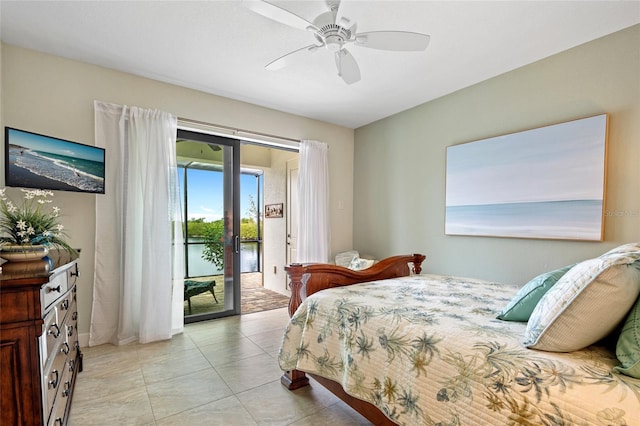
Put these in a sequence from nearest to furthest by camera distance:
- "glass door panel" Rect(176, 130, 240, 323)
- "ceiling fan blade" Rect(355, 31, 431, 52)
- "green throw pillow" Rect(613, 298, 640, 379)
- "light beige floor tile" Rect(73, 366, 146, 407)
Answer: "green throw pillow" Rect(613, 298, 640, 379) → "ceiling fan blade" Rect(355, 31, 431, 52) → "light beige floor tile" Rect(73, 366, 146, 407) → "glass door panel" Rect(176, 130, 240, 323)

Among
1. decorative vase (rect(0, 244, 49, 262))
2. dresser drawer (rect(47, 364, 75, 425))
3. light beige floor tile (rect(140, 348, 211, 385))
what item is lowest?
light beige floor tile (rect(140, 348, 211, 385))

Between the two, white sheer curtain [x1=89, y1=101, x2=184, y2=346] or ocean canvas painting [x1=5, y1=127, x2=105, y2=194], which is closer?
ocean canvas painting [x1=5, y1=127, x2=105, y2=194]

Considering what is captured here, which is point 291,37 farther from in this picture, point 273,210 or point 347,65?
point 273,210

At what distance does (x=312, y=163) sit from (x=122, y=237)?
246 cm

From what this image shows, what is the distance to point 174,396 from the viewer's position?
203 cm

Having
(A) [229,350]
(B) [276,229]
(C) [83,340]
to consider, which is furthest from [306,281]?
(B) [276,229]

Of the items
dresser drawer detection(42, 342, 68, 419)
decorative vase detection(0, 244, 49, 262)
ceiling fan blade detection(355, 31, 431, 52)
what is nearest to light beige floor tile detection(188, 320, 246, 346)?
dresser drawer detection(42, 342, 68, 419)

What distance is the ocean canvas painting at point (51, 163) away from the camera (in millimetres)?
2156

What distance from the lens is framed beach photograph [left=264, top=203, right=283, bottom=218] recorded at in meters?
5.11

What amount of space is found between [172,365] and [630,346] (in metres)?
2.84

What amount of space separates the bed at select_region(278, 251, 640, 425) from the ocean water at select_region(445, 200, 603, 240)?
955mm

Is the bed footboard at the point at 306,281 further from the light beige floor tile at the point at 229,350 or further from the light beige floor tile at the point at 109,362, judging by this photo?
the light beige floor tile at the point at 109,362

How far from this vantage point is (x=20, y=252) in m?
1.27

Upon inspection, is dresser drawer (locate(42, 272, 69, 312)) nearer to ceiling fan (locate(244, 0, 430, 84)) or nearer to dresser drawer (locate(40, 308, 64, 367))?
dresser drawer (locate(40, 308, 64, 367))
